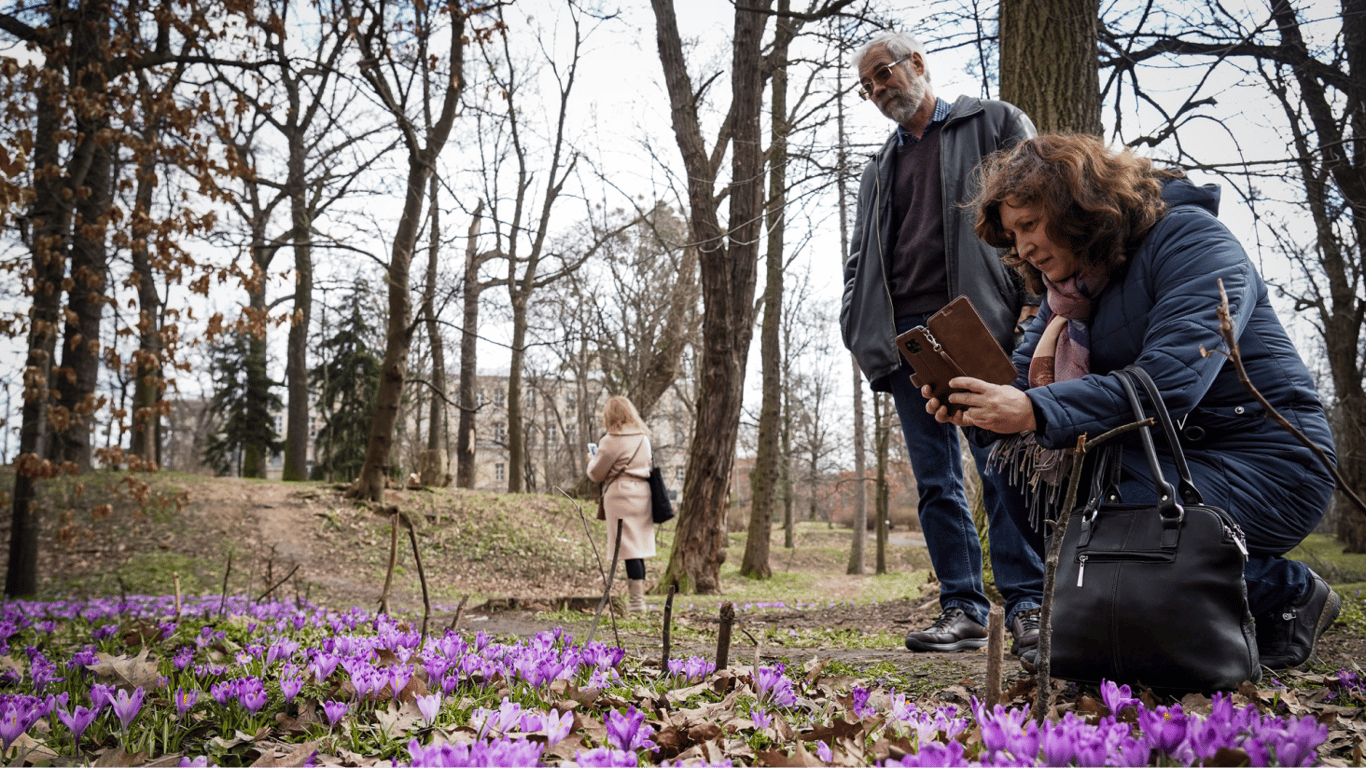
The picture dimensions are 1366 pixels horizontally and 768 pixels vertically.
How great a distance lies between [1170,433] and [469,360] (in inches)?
677

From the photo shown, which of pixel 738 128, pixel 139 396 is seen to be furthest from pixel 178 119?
pixel 139 396

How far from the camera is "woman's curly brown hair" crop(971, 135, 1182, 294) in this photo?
227cm

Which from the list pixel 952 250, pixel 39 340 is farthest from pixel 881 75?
pixel 39 340

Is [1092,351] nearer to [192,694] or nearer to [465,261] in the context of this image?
[192,694]

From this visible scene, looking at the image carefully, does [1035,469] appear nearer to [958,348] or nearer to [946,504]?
[958,348]

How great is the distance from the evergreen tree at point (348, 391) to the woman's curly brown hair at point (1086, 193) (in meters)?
23.8

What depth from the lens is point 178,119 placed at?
7.50m

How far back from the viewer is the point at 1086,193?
226cm

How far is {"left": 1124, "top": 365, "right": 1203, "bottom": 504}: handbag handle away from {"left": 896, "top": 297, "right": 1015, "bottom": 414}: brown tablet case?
32cm

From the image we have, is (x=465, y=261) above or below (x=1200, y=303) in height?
above

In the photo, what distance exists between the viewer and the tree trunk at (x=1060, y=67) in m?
4.67

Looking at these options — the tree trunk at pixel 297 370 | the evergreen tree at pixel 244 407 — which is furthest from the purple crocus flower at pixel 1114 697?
the evergreen tree at pixel 244 407

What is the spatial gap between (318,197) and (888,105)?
62.7 ft

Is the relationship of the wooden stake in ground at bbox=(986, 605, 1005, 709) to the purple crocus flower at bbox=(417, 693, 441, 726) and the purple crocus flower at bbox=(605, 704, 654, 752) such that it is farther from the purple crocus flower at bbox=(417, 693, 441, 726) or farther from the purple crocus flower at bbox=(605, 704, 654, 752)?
the purple crocus flower at bbox=(417, 693, 441, 726)
